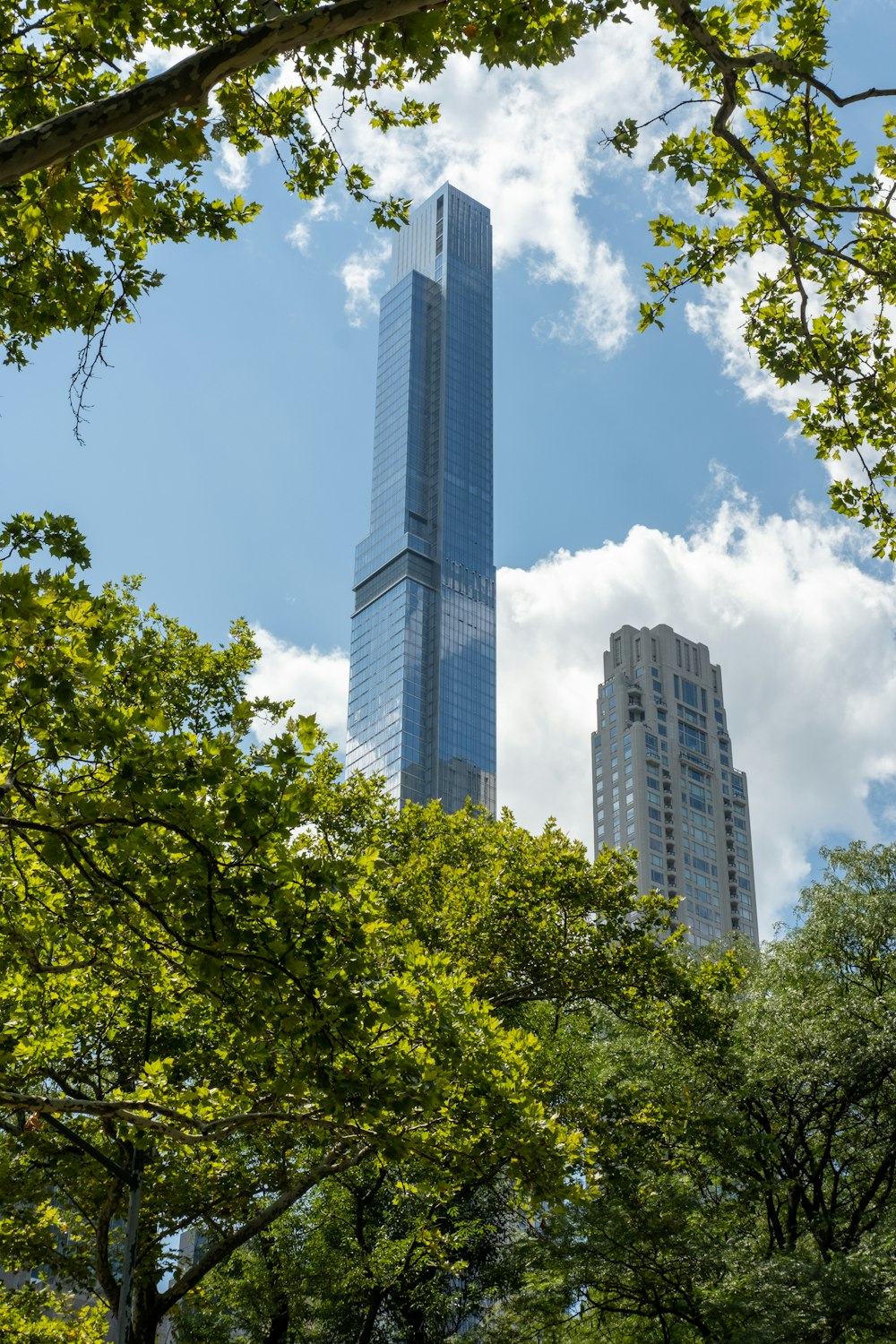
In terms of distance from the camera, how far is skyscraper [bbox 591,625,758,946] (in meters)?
114

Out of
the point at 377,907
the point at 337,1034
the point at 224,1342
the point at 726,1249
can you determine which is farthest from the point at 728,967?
the point at 224,1342

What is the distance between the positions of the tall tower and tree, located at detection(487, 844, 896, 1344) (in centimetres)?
10675

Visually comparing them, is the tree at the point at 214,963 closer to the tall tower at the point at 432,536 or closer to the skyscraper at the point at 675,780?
the skyscraper at the point at 675,780

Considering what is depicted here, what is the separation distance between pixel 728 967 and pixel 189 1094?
10414mm

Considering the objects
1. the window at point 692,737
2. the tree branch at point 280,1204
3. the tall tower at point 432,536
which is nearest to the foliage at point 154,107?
the tree branch at point 280,1204

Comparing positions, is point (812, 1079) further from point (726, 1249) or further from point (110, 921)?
point (110, 921)

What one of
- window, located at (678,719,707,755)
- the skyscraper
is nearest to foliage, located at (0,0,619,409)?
the skyscraper

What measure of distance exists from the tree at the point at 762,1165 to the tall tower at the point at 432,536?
106753 millimetres

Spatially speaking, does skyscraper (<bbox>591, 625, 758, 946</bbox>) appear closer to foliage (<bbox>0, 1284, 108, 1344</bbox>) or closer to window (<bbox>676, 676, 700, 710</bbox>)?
window (<bbox>676, 676, 700, 710</bbox>)

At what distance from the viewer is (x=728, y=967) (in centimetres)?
1833

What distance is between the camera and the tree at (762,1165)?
17.0 meters

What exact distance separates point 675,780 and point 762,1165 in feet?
322

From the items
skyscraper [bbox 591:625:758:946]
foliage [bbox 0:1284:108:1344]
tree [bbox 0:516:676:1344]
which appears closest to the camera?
tree [bbox 0:516:676:1344]

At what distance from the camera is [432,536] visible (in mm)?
150250
